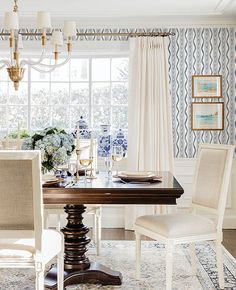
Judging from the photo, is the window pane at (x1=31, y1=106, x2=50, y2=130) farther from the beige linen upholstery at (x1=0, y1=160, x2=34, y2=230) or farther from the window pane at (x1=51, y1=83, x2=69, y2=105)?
the beige linen upholstery at (x1=0, y1=160, x2=34, y2=230)

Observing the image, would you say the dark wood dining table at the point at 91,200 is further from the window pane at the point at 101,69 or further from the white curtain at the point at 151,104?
the window pane at the point at 101,69

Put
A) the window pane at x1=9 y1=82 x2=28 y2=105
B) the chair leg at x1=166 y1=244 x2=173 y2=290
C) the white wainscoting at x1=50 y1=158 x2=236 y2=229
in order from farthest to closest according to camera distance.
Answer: the window pane at x1=9 y1=82 x2=28 y2=105 → the white wainscoting at x1=50 y1=158 x2=236 y2=229 → the chair leg at x1=166 y1=244 x2=173 y2=290

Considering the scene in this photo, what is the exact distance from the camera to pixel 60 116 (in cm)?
577

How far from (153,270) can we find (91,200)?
1175 mm

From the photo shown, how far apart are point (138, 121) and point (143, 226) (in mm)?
2228

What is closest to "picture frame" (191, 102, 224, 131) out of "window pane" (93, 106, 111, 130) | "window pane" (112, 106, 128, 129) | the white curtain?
the white curtain

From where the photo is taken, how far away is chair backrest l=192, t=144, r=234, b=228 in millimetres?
3348

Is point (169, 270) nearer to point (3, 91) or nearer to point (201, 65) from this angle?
point (201, 65)

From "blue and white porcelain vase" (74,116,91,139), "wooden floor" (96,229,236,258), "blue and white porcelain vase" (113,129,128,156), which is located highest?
"blue and white porcelain vase" (74,116,91,139)

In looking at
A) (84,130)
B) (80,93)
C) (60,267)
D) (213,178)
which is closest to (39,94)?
(80,93)

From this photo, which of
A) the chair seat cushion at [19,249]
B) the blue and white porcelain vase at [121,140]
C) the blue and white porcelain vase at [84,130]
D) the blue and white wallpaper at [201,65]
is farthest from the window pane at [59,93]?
the chair seat cushion at [19,249]

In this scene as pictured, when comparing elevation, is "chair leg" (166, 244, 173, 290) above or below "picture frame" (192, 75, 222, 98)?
below

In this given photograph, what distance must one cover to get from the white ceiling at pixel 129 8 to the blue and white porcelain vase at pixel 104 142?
52.5 inches

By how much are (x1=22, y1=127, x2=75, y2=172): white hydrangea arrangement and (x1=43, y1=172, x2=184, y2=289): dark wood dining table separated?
19 cm
